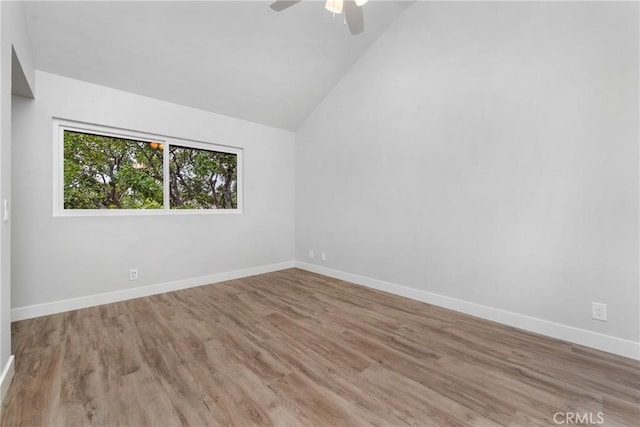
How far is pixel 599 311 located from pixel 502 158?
1.39 meters

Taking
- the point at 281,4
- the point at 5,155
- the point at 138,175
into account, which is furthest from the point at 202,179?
the point at 281,4

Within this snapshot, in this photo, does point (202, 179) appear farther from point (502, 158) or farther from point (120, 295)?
point (502, 158)

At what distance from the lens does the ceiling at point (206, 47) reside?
8.14 feet

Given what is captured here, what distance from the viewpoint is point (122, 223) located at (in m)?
3.17

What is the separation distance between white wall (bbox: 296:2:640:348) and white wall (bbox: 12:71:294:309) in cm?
137

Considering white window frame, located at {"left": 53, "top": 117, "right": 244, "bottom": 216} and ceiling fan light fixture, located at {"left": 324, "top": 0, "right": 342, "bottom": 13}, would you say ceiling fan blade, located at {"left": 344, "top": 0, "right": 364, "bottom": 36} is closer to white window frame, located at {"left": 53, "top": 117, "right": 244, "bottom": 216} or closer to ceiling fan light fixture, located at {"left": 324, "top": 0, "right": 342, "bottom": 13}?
ceiling fan light fixture, located at {"left": 324, "top": 0, "right": 342, "bottom": 13}

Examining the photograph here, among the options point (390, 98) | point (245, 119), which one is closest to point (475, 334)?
point (390, 98)

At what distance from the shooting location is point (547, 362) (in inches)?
75.9

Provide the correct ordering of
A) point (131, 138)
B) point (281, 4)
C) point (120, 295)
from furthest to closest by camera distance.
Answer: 1. point (131, 138)
2. point (120, 295)
3. point (281, 4)

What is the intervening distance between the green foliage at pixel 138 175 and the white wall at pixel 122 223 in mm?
198

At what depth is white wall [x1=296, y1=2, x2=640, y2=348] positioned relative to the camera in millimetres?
2055

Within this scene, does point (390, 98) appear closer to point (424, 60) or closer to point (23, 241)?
point (424, 60)

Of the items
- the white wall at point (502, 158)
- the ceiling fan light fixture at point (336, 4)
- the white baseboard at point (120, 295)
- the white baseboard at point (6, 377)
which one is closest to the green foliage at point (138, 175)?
the white baseboard at point (120, 295)

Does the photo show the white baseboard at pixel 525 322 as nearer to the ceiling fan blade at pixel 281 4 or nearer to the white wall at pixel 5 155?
the ceiling fan blade at pixel 281 4
